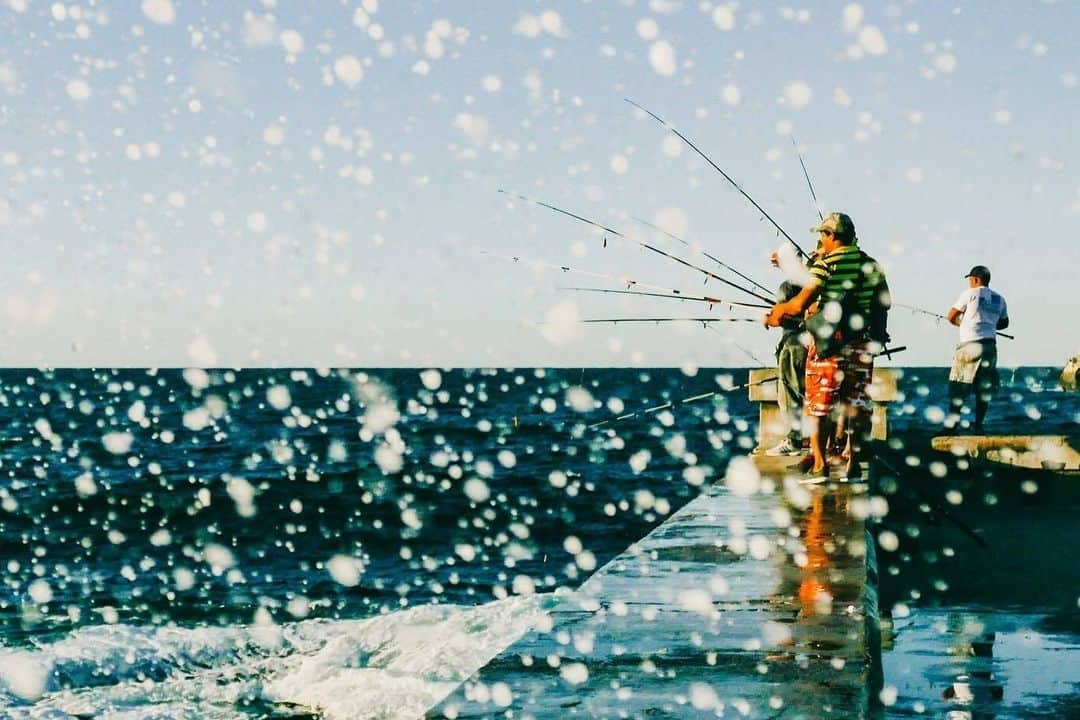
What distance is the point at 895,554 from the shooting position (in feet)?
27.7

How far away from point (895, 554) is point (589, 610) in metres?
4.60

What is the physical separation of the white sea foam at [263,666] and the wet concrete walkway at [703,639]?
426cm

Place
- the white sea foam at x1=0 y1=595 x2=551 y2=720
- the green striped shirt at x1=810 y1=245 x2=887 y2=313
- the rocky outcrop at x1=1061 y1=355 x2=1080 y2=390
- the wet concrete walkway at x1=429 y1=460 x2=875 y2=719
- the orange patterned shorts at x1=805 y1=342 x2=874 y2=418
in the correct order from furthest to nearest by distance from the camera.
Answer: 1. the rocky outcrop at x1=1061 y1=355 x2=1080 y2=390
2. the white sea foam at x1=0 y1=595 x2=551 y2=720
3. the orange patterned shorts at x1=805 y1=342 x2=874 y2=418
4. the green striped shirt at x1=810 y1=245 x2=887 y2=313
5. the wet concrete walkway at x1=429 y1=460 x2=875 y2=719

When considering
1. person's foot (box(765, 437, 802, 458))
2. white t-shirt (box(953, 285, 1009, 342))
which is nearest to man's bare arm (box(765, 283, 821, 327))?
person's foot (box(765, 437, 802, 458))

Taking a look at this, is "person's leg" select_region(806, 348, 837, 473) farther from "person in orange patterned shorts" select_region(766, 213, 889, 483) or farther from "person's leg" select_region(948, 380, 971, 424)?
"person's leg" select_region(948, 380, 971, 424)

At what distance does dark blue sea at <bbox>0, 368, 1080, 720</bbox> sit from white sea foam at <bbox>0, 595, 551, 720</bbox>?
0.04 m

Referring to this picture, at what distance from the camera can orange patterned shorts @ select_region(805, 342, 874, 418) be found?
7.84 m

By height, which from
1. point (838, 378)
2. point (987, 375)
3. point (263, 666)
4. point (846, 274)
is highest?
point (846, 274)

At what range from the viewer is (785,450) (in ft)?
32.1

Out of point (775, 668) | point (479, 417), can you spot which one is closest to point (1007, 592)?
point (775, 668)

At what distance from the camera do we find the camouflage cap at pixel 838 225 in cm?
749

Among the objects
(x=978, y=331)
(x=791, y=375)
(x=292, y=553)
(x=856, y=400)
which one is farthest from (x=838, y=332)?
(x=292, y=553)

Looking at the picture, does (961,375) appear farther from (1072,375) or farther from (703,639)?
(703,639)

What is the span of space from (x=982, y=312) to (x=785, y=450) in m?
2.55
